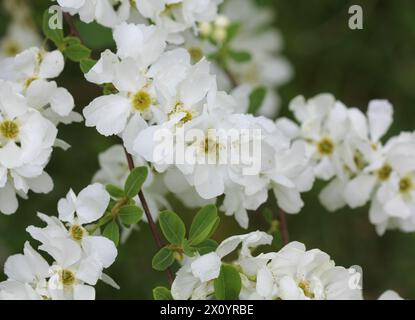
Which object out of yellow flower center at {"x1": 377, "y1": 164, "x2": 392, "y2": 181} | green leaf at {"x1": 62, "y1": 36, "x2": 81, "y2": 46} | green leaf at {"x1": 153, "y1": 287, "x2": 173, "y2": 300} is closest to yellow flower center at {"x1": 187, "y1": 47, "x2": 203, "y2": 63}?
green leaf at {"x1": 62, "y1": 36, "x2": 81, "y2": 46}

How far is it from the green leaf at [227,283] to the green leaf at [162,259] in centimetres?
14

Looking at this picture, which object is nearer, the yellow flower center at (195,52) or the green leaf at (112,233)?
the green leaf at (112,233)

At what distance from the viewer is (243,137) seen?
1.44 meters

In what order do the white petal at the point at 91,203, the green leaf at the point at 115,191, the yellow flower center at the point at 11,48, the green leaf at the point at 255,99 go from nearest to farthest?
the white petal at the point at 91,203 < the green leaf at the point at 115,191 < the green leaf at the point at 255,99 < the yellow flower center at the point at 11,48

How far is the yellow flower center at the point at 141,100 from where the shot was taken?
150 cm

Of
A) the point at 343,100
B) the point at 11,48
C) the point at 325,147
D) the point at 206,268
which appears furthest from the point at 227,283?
the point at 343,100

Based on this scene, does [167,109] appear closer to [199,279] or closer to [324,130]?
[199,279]

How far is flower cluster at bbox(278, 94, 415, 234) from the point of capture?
178cm

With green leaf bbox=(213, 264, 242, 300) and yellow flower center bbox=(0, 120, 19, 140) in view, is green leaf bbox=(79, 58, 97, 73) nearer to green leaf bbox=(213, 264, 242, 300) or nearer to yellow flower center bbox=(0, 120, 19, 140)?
yellow flower center bbox=(0, 120, 19, 140)

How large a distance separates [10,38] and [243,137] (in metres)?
1.18

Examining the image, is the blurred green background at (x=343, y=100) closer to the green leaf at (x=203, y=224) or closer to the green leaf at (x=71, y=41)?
the green leaf at (x=71, y=41)

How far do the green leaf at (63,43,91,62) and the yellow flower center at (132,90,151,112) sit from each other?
0.18 metres

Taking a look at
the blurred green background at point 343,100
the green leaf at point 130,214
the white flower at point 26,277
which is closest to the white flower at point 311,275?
the green leaf at point 130,214

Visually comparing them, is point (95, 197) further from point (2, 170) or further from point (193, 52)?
point (193, 52)
